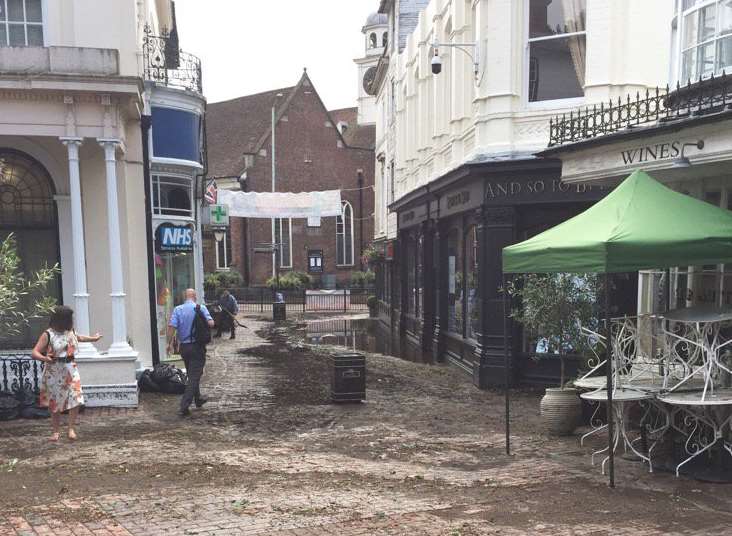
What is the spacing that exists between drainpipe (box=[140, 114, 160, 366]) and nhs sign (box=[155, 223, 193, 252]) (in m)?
0.73

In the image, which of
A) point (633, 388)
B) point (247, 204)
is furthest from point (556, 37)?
point (247, 204)

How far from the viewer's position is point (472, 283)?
46.1 feet

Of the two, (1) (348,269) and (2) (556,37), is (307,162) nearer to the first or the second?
(1) (348,269)

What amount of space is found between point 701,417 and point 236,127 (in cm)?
5350

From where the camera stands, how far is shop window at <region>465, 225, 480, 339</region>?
1339 cm

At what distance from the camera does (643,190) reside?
6.59 meters

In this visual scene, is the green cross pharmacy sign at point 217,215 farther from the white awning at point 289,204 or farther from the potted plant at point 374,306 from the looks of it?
Answer: the potted plant at point 374,306

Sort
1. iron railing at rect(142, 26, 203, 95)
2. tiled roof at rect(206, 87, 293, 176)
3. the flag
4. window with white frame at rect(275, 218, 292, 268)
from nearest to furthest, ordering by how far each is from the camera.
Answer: iron railing at rect(142, 26, 203, 95), the flag, window with white frame at rect(275, 218, 292, 268), tiled roof at rect(206, 87, 293, 176)

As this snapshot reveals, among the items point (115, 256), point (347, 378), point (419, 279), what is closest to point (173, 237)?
point (115, 256)

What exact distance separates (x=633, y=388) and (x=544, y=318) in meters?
2.64

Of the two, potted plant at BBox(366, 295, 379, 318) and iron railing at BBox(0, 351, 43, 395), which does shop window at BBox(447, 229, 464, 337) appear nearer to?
iron railing at BBox(0, 351, 43, 395)

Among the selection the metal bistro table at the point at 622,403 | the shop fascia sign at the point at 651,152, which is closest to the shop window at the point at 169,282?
the metal bistro table at the point at 622,403

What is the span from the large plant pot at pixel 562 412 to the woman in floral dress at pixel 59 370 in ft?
18.5

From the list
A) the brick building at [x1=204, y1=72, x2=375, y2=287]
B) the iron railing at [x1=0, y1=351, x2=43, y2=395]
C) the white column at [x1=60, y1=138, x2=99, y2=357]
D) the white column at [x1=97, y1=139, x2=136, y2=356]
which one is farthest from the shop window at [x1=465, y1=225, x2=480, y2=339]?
the brick building at [x1=204, y1=72, x2=375, y2=287]
